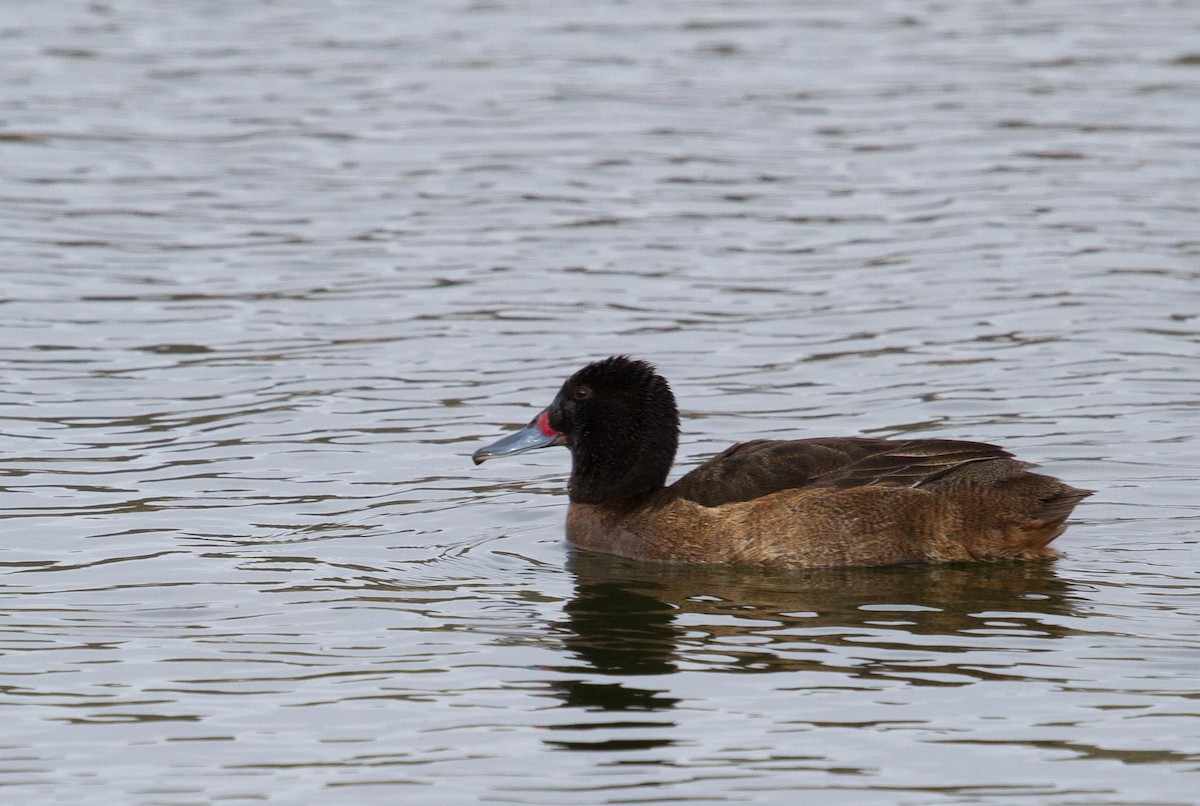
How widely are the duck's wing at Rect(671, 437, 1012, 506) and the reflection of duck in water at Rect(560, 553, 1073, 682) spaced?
1.47 feet

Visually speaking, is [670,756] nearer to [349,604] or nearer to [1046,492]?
[349,604]

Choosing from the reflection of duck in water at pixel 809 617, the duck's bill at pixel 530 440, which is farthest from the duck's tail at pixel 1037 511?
the duck's bill at pixel 530 440

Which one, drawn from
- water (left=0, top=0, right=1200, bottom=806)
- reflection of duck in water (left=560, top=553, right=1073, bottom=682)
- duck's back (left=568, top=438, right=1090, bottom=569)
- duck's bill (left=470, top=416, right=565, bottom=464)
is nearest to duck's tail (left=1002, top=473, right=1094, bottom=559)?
duck's back (left=568, top=438, right=1090, bottom=569)

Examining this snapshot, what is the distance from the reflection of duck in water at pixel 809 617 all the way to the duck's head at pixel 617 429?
1.85 feet

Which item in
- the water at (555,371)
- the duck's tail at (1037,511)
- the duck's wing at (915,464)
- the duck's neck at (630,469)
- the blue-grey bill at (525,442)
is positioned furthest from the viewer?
the blue-grey bill at (525,442)

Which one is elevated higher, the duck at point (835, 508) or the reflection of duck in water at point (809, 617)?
the duck at point (835, 508)

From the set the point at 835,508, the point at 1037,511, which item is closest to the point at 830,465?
the point at 835,508

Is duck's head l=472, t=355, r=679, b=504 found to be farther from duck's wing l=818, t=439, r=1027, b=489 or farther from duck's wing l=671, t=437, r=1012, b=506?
duck's wing l=818, t=439, r=1027, b=489

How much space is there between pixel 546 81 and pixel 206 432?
474 inches

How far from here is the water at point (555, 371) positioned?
7.73 metres

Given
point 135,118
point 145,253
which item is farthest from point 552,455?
point 135,118

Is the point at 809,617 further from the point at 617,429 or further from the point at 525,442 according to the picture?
the point at 525,442

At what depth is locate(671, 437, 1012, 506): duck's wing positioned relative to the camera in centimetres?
1041

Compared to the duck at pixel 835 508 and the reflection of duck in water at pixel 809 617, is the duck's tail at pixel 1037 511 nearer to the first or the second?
the duck at pixel 835 508
